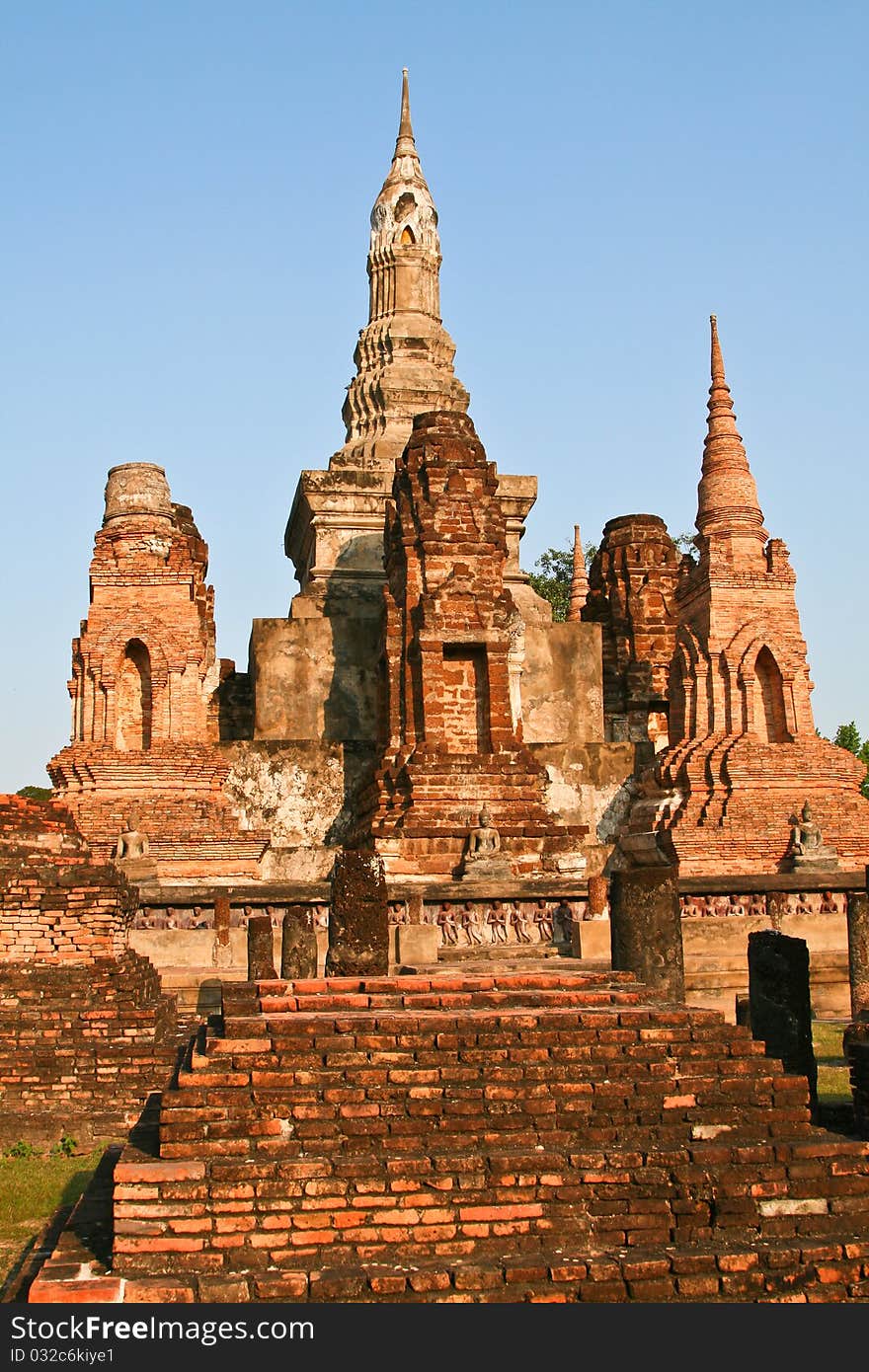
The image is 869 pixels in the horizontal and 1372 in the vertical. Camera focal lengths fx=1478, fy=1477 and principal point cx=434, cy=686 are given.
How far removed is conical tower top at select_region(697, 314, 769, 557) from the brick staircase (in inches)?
663

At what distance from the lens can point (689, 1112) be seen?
623cm

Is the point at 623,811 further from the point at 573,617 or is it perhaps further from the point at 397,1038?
the point at 397,1038

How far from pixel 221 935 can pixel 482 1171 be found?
7.97m

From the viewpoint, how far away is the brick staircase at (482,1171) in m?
5.42

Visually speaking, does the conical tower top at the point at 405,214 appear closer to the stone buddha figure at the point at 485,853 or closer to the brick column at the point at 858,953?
the stone buddha figure at the point at 485,853

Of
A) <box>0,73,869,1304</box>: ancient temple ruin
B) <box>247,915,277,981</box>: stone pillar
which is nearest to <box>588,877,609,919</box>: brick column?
<box>0,73,869,1304</box>: ancient temple ruin

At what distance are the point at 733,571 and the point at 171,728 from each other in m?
8.79

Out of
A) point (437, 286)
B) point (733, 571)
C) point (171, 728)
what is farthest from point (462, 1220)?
point (437, 286)

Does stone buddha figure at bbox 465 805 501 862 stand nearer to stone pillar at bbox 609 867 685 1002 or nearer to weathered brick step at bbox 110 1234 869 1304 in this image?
stone pillar at bbox 609 867 685 1002

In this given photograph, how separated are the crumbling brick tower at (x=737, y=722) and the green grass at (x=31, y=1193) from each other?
37.2ft

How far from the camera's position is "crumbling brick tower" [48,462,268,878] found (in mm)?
18609

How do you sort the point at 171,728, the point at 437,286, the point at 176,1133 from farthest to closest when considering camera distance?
the point at 437,286 → the point at 171,728 → the point at 176,1133

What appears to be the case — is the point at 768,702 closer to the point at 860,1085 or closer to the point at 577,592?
the point at 577,592

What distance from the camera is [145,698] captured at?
20.1 meters
